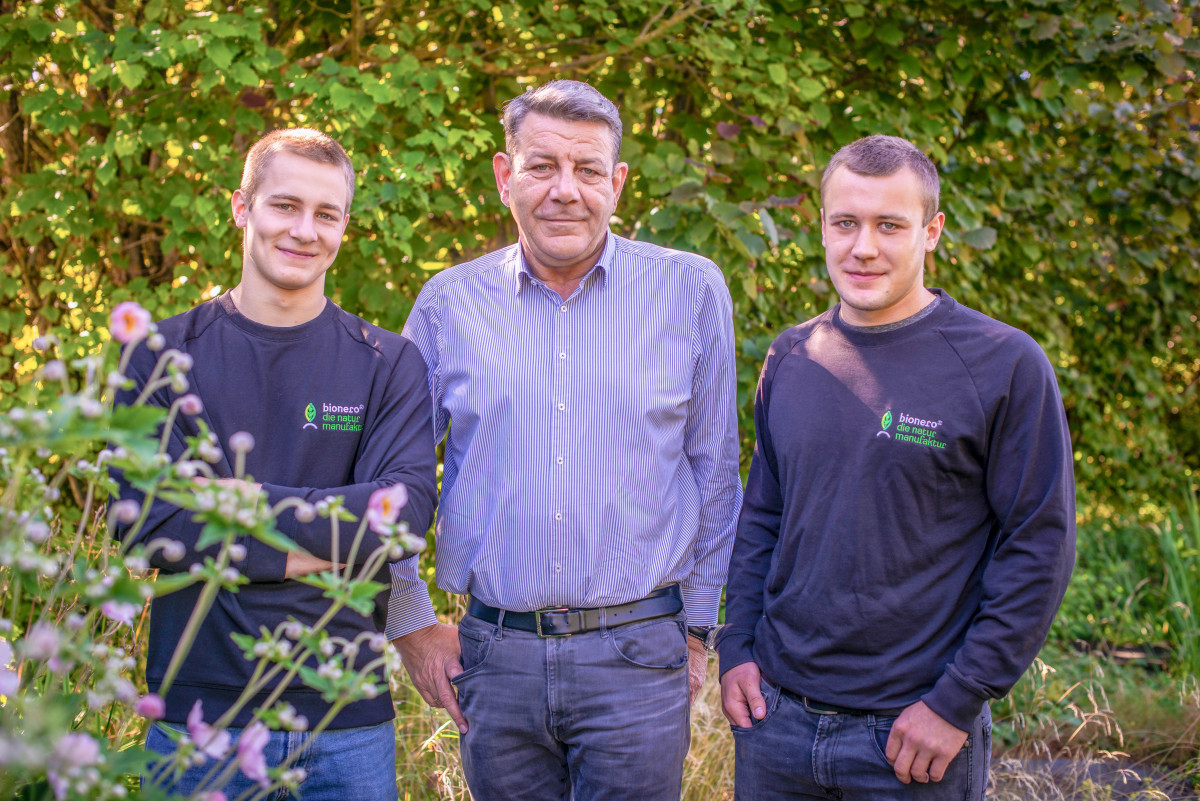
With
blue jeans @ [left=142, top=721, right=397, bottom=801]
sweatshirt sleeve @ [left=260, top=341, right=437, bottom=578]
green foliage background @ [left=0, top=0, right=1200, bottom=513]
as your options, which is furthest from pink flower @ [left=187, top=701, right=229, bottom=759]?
green foliage background @ [left=0, top=0, right=1200, bottom=513]

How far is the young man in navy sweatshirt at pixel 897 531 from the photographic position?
78.0 inches

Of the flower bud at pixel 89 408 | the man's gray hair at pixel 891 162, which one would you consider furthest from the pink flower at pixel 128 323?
the man's gray hair at pixel 891 162

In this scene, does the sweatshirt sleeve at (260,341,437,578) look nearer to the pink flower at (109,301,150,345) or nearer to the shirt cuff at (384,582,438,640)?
the shirt cuff at (384,582,438,640)

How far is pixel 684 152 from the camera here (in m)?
4.40

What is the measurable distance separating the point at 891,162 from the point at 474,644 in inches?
59.9

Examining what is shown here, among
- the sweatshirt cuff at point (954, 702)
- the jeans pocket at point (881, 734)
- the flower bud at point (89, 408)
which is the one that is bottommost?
the jeans pocket at point (881, 734)

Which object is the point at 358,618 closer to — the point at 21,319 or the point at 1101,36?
the point at 21,319

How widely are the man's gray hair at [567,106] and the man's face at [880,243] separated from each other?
62cm

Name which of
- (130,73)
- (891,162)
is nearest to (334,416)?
(891,162)

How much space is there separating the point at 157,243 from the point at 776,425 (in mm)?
3159

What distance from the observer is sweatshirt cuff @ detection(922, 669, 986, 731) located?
1.96 m

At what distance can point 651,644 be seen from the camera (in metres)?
2.31

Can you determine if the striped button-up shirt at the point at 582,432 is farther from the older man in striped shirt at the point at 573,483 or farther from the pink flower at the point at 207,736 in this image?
the pink flower at the point at 207,736

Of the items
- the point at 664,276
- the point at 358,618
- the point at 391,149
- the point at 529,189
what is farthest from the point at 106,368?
the point at 391,149
